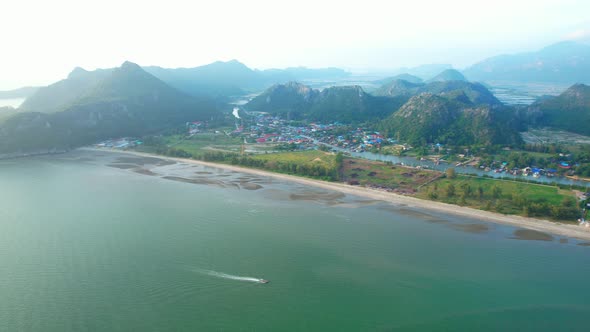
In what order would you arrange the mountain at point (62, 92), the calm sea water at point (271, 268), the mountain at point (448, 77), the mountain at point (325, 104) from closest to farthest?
1. the calm sea water at point (271, 268)
2. the mountain at point (325, 104)
3. the mountain at point (62, 92)
4. the mountain at point (448, 77)

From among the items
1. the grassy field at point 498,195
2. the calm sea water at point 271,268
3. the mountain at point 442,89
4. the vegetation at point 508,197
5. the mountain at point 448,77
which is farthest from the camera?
the mountain at point 448,77

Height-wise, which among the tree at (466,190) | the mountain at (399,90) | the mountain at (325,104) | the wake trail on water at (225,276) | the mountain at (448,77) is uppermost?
the mountain at (448,77)

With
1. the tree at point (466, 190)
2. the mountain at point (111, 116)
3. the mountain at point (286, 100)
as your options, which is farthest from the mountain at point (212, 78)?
the tree at point (466, 190)

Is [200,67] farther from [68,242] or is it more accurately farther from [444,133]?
[68,242]

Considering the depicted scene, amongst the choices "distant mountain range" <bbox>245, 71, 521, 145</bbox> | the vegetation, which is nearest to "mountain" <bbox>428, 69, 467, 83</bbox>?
"distant mountain range" <bbox>245, 71, 521, 145</bbox>

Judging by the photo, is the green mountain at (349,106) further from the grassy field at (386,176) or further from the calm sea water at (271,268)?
the calm sea water at (271,268)

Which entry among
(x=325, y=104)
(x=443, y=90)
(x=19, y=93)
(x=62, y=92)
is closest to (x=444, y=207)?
(x=325, y=104)
